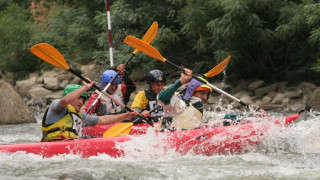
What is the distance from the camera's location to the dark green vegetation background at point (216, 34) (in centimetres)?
1301

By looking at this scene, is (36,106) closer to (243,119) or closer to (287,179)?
(243,119)

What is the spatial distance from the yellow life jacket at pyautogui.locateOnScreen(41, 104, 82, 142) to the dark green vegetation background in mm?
8185

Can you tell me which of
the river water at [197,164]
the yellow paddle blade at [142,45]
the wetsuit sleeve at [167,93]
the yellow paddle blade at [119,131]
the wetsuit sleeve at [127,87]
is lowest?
the river water at [197,164]

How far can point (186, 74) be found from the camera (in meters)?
4.68

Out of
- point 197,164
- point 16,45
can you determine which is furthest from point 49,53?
point 16,45

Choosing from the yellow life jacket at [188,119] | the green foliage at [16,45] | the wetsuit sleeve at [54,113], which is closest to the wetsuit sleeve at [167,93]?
the yellow life jacket at [188,119]

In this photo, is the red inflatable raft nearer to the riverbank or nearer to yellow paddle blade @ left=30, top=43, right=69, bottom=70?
yellow paddle blade @ left=30, top=43, right=69, bottom=70

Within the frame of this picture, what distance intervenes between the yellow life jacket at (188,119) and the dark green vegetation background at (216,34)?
7516mm

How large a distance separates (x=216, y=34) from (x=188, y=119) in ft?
28.4

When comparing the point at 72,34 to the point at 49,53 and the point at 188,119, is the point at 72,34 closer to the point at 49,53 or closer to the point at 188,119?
the point at 49,53

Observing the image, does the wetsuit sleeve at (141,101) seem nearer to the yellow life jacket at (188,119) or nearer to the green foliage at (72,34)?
the yellow life jacket at (188,119)

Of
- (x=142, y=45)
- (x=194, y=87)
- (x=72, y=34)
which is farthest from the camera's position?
(x=72, y=34)

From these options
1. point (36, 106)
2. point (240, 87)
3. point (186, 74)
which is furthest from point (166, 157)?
point (36, 106)

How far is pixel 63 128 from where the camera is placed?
5.16m
